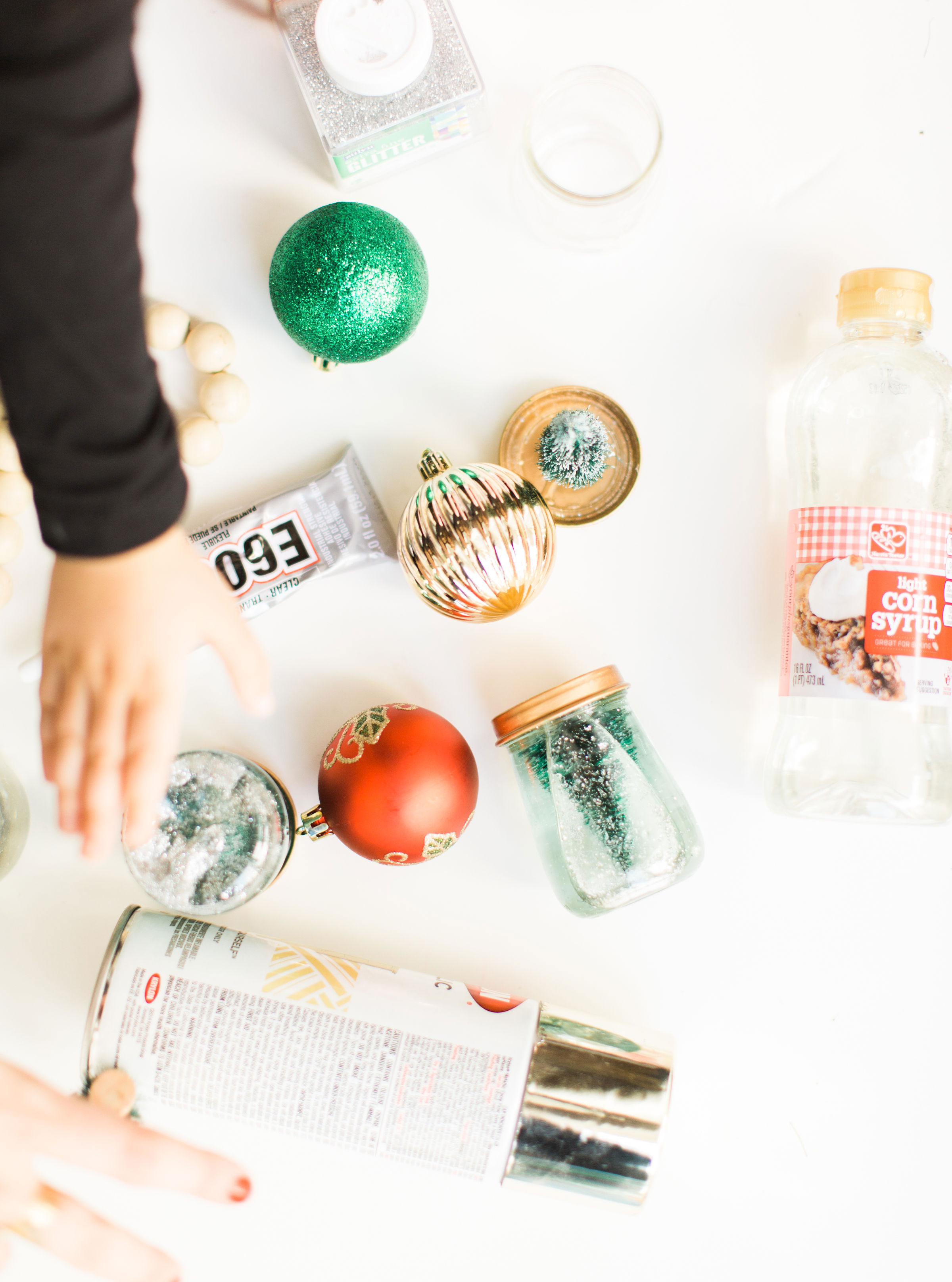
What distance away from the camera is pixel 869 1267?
0.66 metres

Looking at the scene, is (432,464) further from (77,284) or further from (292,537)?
(77,284)

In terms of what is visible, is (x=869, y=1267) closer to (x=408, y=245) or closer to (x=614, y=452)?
(x=614, y=452)

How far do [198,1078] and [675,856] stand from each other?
349 mm

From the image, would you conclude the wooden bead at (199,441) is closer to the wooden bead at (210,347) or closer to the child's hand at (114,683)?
the wooden bead at (210,347)

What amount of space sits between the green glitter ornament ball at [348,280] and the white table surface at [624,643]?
77mm

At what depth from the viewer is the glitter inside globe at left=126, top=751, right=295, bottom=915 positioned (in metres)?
0.58

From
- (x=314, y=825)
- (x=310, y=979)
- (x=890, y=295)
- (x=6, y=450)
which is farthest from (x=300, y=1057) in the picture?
(x=890, y=295)

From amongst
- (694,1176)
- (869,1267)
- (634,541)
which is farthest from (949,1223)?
(634,541)

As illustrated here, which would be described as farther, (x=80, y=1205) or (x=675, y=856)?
(x=675, y=856)

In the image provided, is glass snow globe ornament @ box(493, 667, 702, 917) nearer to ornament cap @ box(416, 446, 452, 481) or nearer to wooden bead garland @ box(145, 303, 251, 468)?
ornament cap @ box(416, 446, 452, 481)

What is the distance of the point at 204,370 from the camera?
61 centimetres

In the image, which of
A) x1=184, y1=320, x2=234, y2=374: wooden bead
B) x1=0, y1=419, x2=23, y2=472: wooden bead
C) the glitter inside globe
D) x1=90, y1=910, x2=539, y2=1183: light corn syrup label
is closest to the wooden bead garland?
x1=184, y1=320, x2=234, y2=374: wooden bead

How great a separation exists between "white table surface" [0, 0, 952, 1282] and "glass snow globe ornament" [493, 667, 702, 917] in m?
0.05

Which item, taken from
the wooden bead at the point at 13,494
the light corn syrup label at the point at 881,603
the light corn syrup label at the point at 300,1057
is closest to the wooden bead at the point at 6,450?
the wooden bead at the point at 13,494
